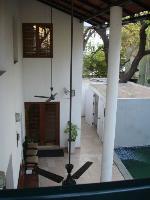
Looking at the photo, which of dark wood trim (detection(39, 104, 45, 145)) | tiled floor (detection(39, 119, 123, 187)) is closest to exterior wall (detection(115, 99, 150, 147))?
tiled floor (detection(39, 119, 123, 187))

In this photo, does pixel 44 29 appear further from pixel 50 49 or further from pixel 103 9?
pixel 103 9

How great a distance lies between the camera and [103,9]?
699 centimetres

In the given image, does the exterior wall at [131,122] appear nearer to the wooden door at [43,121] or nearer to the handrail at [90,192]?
the wooden door at [43,121]

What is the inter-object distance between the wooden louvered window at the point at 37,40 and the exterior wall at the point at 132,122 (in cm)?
388

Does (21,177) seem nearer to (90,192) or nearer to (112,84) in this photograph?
(112,84)

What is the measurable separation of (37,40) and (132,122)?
5526 millimetres

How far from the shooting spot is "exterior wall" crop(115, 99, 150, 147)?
12.2 meters

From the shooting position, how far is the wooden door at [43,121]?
11055 mm

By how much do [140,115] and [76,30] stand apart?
4848 millimetres

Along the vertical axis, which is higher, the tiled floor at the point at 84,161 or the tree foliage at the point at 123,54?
the tree foliage at the point at 123,54

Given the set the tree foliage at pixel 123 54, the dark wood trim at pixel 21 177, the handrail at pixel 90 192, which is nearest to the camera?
the handrail at pixel 90 192

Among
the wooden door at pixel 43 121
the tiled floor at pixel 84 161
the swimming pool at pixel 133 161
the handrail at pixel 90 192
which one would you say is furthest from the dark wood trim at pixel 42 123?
the handrail at pixel 90 192

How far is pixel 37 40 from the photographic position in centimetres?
1049

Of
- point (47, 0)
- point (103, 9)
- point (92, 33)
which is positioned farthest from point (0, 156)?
point (92, 33)
